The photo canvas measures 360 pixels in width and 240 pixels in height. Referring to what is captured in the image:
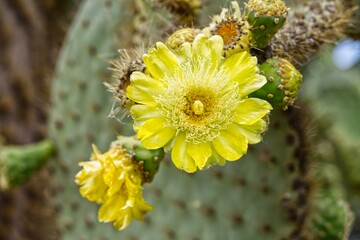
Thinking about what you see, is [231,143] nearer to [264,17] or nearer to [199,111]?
[199,111]

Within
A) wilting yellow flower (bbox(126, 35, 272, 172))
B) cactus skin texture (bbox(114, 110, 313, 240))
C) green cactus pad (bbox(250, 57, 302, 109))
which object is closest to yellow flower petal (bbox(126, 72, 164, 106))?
wilting yellow flower (bbox(126, 35, 272, 172))

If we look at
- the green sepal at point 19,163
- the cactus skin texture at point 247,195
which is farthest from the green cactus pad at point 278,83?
the green sepal at point 19,163

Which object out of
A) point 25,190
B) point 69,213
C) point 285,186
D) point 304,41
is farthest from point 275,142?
point 25,190

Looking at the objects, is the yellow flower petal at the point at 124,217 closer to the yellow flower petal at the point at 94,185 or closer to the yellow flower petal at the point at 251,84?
the yellow flower petal at the point at 94,185

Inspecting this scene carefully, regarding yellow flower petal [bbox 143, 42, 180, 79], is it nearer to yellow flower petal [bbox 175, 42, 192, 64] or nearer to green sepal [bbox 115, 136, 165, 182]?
yellow flower petal [bbox 175, 42, 192, 64]

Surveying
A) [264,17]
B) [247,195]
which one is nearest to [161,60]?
[264,17]
